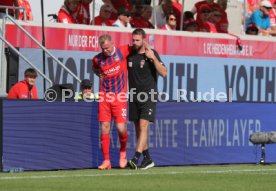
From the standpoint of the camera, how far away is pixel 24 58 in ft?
59.2

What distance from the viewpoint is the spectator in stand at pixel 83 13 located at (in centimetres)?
2025

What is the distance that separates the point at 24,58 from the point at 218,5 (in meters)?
6.51

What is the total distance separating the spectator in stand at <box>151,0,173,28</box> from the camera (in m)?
21.8

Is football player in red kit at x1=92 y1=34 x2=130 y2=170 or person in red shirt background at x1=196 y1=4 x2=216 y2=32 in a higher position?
person in red shirt background at x1=196 y1=4 x2=216 y2=32

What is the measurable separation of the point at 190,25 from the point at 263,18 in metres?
2.67

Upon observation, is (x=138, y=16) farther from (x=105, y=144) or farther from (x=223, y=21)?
(x=105, y=144)

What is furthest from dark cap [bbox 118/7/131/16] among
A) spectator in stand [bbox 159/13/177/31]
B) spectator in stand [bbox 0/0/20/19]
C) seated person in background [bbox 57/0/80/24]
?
spectator in stand [bbox 0/0/20/19]

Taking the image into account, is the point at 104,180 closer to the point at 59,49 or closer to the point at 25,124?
the point at 25,124

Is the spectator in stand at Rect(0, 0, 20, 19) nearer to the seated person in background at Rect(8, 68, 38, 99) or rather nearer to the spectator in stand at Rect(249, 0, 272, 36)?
the seated person in background at Rect(8, 68, 38, 99)

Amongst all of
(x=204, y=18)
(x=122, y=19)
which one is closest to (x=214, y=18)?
(x=204, y=18)

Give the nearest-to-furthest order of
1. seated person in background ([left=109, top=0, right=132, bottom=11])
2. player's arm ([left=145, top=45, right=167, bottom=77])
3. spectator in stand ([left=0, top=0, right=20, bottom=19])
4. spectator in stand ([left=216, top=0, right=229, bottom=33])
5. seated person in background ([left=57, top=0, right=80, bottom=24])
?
player's arm ([left=145, top=45, right=167, bottom=77])
spectator in stand ([left=0, top=0, right=20, bottom=19])
seated person in background ([left=57, top=0, right=80, bottom=24])
seated person in background ([left=109, top=0, right=132, bottom=11])
spectator in stand ([left=216, top=0, right=229, bottom=33])

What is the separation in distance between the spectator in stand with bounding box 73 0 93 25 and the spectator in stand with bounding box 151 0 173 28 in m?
1.78

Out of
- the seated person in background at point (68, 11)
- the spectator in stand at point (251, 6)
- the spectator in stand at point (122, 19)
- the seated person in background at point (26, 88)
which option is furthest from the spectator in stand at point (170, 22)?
the seated person in background at point (26, 88)

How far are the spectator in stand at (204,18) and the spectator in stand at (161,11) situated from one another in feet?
3.15
